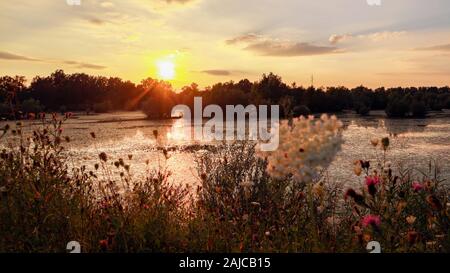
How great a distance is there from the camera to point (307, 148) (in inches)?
140

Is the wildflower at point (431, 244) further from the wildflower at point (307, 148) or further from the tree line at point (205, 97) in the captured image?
the tree line at point (205, 97)

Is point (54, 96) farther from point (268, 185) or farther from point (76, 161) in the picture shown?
point (268, 185)

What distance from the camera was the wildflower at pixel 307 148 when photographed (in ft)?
11.6

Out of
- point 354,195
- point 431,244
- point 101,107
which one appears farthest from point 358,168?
point 101,107

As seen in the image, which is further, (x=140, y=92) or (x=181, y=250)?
(x=140, y=92)

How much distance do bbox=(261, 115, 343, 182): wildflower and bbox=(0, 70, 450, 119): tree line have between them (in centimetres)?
2841

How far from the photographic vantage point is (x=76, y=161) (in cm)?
1380

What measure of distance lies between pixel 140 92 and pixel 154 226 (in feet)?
184

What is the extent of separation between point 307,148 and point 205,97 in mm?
39286

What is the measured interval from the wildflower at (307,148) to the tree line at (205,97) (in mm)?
28408

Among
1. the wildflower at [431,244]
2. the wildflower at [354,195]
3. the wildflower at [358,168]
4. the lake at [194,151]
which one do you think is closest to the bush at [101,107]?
the lake at [194,151]
